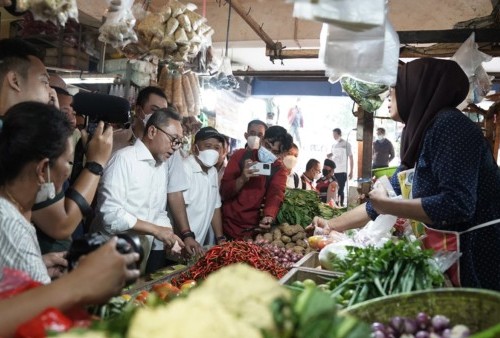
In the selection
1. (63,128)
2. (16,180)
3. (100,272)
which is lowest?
(100,272)

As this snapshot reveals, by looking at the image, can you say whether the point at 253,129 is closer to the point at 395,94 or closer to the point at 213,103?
the point at 395,94

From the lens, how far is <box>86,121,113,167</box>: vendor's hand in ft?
9.19

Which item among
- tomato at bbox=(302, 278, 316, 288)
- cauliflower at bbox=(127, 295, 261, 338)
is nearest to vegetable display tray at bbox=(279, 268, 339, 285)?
tomato at bbox=(302, 278, 316, 288)

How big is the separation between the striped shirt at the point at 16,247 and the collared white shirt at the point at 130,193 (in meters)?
1.64

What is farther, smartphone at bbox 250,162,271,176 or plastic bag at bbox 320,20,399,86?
smartphone at bbox 250,162,271,176

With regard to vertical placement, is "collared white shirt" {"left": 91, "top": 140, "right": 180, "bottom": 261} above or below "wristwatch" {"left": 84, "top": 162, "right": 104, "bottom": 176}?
below

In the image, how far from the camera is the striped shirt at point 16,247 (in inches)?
62.9

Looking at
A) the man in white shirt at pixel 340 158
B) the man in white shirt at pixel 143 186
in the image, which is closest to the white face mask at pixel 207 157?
the man in white shirt at pixel 143 186

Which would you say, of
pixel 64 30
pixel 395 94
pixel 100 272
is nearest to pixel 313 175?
pixel 64 30

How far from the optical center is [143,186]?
3.63m

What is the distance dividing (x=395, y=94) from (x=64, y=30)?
3894mm

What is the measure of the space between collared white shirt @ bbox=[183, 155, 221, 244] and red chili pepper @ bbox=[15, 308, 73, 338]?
3.30 metres

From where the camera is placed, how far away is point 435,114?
2.53m

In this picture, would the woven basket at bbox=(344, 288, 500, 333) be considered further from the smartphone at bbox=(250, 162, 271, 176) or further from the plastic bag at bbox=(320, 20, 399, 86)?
the smartphone at bbox=(250, 162, 271, 176)
